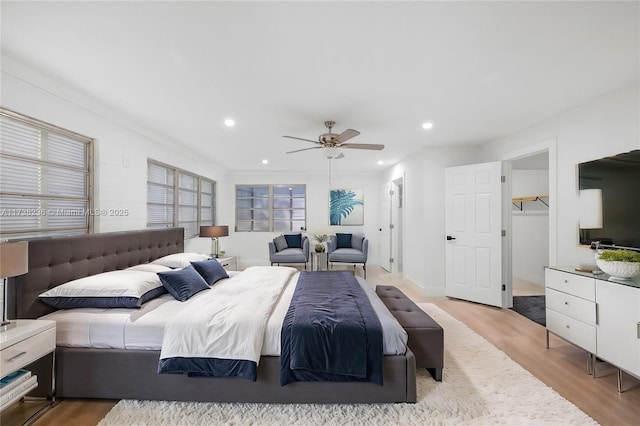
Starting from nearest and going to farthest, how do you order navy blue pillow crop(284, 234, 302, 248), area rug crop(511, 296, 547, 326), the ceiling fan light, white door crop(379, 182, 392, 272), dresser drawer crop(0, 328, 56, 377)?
dresser drawer crop(0, 328, 56, 377), the ceiling fan light, area rug crop(511, 296, 547, 326), white door crop(379, 182, 392, 272), navy blue pillow crop(284, 234, 302, 248)

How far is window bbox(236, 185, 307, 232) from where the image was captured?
279 inches

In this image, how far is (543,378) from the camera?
2.18 m

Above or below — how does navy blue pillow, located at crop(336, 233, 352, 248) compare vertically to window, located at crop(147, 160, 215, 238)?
below

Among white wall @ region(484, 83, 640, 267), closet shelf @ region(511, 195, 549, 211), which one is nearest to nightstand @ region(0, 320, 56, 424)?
white wall @ region(484, 83, 640, 267)

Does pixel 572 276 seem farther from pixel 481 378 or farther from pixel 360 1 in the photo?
pixel 360 1

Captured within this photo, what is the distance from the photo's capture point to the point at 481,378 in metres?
2.15

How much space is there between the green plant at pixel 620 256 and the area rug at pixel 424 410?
3.67ft

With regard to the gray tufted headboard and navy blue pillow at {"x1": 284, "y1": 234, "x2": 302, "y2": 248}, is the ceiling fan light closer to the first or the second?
the gray tufted headboard

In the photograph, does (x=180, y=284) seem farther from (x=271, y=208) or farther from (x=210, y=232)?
(x=271, y=208)

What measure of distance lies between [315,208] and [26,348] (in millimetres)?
5757

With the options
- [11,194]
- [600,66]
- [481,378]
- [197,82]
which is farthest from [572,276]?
[11,194]

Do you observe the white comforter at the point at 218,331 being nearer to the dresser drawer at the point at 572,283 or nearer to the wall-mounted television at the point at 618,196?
the dresser drawer at the point at 572,283

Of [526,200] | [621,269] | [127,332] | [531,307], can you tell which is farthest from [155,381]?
[526,200]

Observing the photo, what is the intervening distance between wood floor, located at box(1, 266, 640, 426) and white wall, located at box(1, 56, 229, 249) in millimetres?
1626
